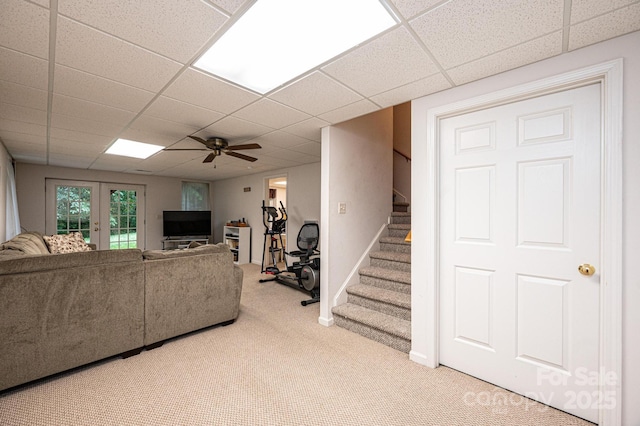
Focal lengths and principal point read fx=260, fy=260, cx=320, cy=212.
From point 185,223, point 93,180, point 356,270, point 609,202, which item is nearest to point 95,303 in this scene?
point 356,270

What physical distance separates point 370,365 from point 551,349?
1.25m

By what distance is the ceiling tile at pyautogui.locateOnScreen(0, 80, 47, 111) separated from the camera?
2.05 m

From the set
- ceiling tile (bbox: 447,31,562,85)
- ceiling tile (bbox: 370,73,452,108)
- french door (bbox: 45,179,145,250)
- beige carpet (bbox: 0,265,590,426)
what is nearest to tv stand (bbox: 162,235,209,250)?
french door (bbox: 45,179,145,250)

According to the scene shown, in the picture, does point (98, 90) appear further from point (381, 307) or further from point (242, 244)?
point (242, 244)

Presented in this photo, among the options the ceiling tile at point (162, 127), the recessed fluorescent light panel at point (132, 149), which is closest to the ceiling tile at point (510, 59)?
the ceiling tile at point (162, 127)

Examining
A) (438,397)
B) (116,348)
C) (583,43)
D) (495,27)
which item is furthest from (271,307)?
(583,43)

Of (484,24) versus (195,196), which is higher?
(484,24)

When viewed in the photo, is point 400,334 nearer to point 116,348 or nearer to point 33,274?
point 116,348

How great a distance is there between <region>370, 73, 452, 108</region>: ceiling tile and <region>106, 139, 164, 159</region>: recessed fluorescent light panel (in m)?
3.41

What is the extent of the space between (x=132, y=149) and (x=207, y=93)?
2816mm

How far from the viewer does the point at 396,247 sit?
3.46m

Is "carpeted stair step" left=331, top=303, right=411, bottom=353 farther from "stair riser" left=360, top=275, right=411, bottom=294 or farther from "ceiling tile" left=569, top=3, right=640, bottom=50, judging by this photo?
"ceiling tile" left=569, top=3, right=640, bottom=50

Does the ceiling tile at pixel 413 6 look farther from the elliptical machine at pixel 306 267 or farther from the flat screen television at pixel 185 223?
the flat screen television at pixel 185 223

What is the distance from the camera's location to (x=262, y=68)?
6.19ft
